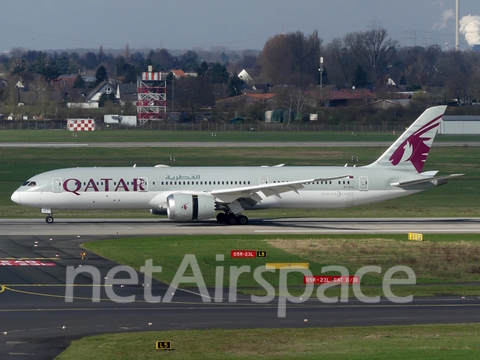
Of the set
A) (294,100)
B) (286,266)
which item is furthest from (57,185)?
(294,100)

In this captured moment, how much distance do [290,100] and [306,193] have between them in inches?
5041

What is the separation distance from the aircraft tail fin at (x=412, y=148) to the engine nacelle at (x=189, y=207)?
1221 cm

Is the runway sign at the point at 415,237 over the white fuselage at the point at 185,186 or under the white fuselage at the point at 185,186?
under

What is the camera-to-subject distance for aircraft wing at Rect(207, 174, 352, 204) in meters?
45.6

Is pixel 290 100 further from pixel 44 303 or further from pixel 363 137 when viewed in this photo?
pixel 44 303

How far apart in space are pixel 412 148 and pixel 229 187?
1245 centimetres

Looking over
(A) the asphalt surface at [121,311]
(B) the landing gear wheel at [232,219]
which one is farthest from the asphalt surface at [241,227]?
(A) the asphalt surface at [121,311]

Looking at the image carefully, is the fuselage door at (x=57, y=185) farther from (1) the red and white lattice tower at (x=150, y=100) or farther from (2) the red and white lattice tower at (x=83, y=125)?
(1) the red and white lattice tower at (x=150, y=100)

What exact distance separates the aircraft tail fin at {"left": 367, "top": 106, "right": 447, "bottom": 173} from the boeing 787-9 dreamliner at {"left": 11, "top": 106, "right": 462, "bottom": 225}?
7 centimetres

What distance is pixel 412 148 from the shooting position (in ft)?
164

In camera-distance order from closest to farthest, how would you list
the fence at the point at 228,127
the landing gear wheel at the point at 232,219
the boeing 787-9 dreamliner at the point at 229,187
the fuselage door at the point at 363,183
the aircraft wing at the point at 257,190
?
the aircraft wing at the point at 257,190 → the boeing 787-9 dreamliner at the point at 229,187 → the landing gear wheel at the point at 232,219 → the fuselage door at the point at 363,183 → the fence at the point at 228,127

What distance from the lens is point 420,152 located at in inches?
1966

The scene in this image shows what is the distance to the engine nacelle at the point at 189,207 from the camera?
1769 inches

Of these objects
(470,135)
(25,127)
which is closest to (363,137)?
(470,135)
